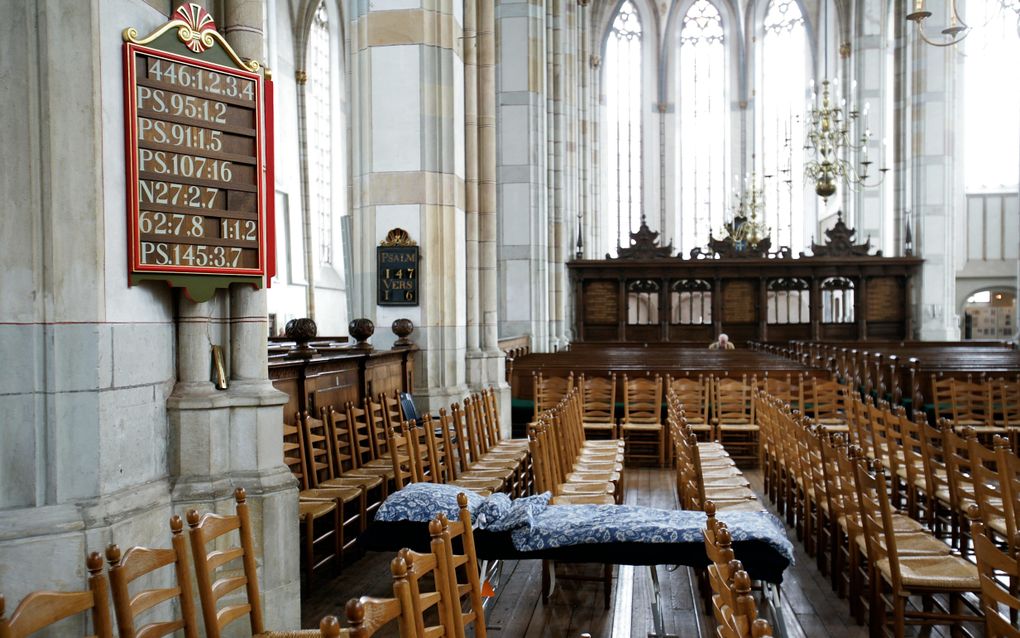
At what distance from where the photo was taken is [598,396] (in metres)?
10.5

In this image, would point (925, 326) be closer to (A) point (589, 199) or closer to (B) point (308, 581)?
(A) point (589, 199)

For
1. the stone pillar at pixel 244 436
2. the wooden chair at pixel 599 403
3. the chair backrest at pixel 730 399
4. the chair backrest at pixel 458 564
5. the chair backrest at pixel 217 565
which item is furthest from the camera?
the wooden chair at pixel 599 403

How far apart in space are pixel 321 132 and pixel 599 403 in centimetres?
1426

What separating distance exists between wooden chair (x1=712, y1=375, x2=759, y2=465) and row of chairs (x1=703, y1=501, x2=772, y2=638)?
6683mm

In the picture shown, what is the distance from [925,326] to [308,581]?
1854 centimetres

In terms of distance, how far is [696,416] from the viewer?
9758mm

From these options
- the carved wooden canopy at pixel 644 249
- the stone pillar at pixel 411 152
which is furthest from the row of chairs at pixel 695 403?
the carved wooden canopy at pixel 644 249

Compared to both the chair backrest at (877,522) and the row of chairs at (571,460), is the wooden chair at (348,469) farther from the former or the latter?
the chair backrest at (877,522)

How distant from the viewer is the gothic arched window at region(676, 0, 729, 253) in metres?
30.9

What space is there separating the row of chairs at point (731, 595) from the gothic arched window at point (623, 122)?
92.3ft

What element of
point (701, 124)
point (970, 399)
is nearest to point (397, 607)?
point (970, 399)

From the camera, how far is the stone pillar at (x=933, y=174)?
20.2 metres

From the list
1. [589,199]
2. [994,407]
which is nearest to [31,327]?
[994,407]

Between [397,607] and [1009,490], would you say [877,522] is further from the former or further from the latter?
[397,607]
